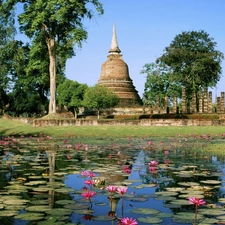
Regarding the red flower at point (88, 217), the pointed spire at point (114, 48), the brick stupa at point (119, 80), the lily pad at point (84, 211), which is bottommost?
the red flower at point (88, 217)

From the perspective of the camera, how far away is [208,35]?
2014 inches

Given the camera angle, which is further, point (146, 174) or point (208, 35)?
point (208, 35)

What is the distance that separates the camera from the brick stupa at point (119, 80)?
199ft

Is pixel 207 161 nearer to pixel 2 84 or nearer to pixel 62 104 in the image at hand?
pixel 2 84

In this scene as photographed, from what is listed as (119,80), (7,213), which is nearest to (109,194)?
(7,213)

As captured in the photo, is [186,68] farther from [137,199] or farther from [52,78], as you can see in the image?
[137,199]

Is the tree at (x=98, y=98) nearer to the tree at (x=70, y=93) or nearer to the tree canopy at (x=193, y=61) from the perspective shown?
the tree at (x=70, y=93)

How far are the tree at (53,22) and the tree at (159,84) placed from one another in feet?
72.6

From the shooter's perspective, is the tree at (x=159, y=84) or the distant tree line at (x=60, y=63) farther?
the tree at (x=159, y=84)

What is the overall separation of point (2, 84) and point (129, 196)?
39648 millimetres

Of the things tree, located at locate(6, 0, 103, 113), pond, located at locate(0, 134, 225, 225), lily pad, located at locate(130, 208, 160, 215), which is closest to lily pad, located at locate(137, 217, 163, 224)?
pond, located at locate(0, 134, 225, 225)

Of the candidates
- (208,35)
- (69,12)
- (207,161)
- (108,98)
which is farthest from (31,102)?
(207,161)

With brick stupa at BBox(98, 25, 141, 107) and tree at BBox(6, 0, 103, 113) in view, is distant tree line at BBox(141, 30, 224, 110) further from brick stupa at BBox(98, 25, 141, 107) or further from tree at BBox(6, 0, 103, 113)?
tree at BBox(6, 0, 103, 113)

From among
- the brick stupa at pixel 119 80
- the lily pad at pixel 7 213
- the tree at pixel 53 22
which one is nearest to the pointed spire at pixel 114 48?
the brick stupa at pixel 119 80
